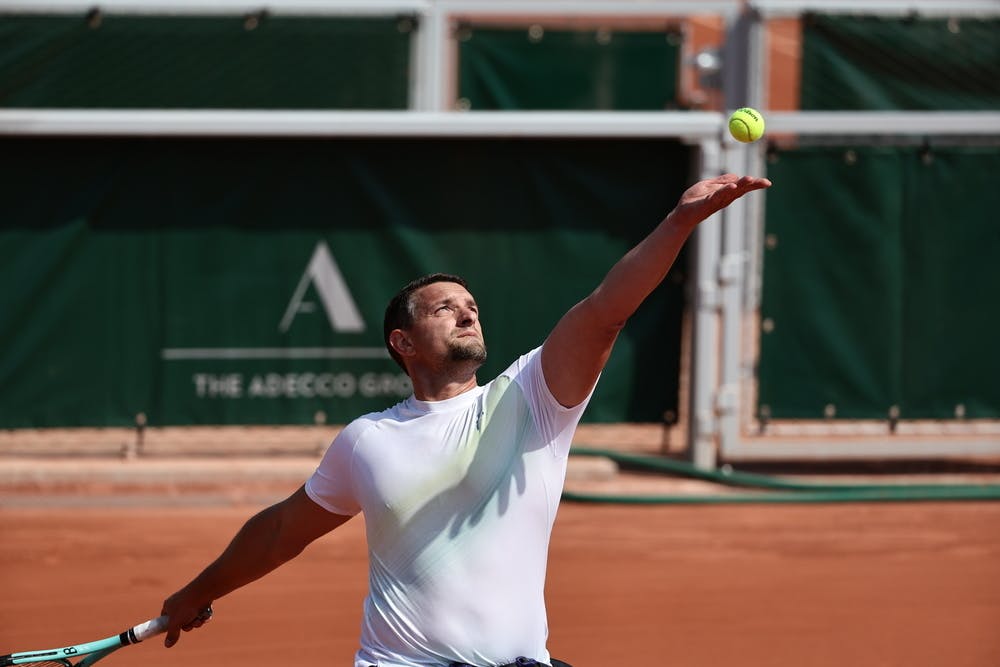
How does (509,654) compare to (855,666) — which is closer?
(509,654)

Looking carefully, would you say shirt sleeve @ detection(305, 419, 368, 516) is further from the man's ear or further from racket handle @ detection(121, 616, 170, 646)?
→ racket handle @ detection(121, 616, 170, 646)

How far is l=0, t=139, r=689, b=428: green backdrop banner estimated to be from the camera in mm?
9188

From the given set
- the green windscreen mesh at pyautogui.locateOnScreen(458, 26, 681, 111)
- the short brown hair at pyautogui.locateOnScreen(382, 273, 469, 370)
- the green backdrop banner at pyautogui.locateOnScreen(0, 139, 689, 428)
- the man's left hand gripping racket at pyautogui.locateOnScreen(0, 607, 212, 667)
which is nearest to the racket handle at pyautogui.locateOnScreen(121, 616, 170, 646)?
the man's left hand gripping racket at pyautogui.locateOnScreen(0, 607, 212, 667)

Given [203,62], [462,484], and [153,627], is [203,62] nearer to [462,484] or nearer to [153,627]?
[153,627]

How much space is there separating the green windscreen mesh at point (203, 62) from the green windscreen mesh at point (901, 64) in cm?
291

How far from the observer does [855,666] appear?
5820 mm

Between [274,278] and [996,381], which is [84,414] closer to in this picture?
[274,278]

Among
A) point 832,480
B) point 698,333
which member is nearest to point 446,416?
point 698,333

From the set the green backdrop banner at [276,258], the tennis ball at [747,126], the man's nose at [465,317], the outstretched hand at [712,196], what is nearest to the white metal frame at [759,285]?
the green backdrop banner at [276,258]

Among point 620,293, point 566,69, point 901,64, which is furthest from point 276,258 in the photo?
point 620,293

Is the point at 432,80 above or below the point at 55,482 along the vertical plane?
above

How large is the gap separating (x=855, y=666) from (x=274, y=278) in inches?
196

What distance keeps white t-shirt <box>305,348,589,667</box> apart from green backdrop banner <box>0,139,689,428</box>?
19.1 ft

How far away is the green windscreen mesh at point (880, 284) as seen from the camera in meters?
9.26
